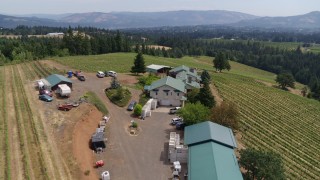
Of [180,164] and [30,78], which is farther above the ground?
[30,78]

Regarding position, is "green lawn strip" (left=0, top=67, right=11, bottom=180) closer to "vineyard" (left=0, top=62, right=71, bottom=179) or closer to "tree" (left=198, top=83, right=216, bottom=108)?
"vineyard" (left=0, top=62, right=71, bottom=179)

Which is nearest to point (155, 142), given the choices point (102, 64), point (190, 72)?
point (190, 72)

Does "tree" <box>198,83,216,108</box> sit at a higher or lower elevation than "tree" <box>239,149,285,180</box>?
higher

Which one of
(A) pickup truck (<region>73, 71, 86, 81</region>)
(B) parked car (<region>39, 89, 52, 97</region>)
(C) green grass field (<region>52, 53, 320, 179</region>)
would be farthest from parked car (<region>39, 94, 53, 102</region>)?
(C) green grass field (<region>52, 53, 320, 179</region>)

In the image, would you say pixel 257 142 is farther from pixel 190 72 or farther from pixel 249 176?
pixel 190 72

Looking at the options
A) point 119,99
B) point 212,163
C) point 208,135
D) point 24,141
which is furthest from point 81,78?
point 212,163

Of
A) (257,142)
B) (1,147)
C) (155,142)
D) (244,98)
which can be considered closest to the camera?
(1,147)

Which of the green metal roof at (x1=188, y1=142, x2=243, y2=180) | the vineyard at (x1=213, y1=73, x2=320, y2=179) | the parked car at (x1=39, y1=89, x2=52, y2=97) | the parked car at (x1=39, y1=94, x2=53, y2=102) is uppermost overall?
the parked car at (x1=39, y1=89, x2=52, y2=97)
